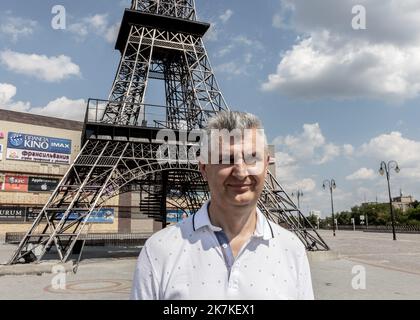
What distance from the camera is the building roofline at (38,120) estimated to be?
147ft

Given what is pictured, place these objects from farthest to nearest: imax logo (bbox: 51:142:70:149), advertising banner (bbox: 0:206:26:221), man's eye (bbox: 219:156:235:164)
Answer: imax logo (bbox: 51:142:70:149)
advertising banner (bbox: 0:206:26:221)
man's eye (bbox: 219:156:235:164)

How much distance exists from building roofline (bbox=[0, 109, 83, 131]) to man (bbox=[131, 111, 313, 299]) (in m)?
49.6

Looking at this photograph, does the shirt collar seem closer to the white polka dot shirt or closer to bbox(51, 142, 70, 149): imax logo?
the white polka dot shirt

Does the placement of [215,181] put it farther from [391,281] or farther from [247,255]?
[391,281]

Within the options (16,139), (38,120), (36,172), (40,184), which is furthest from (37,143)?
(40,184)

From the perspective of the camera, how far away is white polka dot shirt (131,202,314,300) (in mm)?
2094

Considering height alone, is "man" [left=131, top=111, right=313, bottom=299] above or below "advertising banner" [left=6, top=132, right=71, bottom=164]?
below

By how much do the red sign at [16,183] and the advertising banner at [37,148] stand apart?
2441mm

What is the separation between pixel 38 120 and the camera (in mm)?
46938

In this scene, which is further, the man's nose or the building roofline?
the building roofline

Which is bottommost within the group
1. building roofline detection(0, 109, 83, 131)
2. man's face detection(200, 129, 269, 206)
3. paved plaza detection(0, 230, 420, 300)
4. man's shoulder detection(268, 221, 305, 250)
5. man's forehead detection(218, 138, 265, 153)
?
paved plaza detection(0, 230, 420, 300)

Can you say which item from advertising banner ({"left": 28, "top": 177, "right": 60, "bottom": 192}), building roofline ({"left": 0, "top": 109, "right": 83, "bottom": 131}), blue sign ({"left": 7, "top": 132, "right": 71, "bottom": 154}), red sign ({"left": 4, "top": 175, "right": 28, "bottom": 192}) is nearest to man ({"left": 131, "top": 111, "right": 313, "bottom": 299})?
red sign ({"left": 4, "top": 175, "right": 28, "bottom": 192})

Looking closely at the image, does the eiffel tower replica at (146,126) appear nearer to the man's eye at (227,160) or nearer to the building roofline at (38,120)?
the man's eye at (227,160)

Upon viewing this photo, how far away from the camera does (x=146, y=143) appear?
21.0 m
